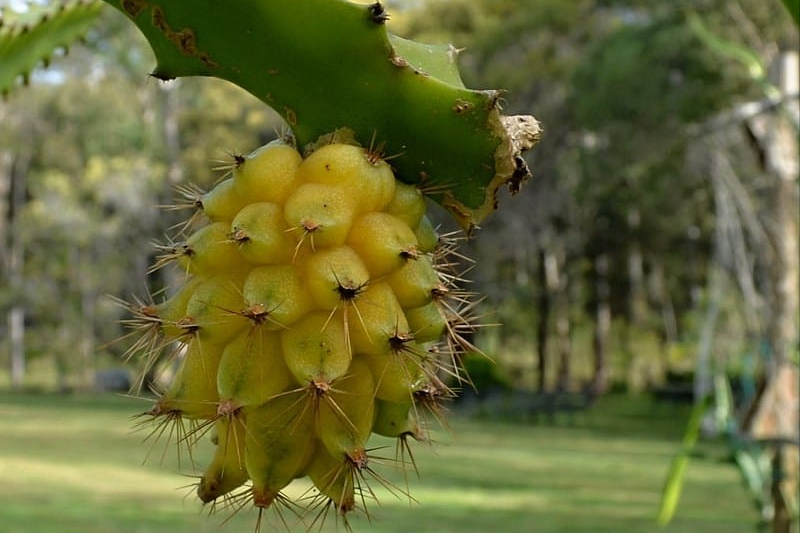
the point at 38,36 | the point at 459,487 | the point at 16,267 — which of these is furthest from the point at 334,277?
the point at 16,267

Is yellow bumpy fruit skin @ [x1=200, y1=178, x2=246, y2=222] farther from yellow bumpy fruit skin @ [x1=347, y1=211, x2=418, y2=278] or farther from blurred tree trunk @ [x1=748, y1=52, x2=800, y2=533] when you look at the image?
blurred tree trunk @ [x1=748, y1=52, x2=800, y2=533]

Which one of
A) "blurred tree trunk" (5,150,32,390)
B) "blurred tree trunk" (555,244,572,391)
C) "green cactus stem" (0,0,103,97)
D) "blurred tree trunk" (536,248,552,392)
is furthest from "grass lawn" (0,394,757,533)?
"blurred tree trunk" (5,150,32,390)

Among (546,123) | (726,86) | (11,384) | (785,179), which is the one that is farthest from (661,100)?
(11,384)

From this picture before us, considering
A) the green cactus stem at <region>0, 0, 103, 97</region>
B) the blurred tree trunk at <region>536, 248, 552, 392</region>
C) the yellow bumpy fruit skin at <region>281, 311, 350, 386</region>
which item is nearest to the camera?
the yellow bumpy fruit skin at <region>281, 311, 350, 386</region>

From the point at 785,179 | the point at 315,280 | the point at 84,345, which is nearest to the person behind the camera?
the point at 315,280

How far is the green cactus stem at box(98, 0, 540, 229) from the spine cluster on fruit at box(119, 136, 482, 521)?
0.11 feet

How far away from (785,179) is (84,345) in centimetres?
2593

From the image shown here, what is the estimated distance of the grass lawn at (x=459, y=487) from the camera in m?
11.1

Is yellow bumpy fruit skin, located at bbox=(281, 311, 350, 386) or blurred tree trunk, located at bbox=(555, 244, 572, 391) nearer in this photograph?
yellow bumpy fruit skin, located at bbox=(281, 311, 350, 386)

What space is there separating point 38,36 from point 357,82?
0.97 metres

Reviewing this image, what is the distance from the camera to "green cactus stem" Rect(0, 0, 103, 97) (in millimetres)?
1684

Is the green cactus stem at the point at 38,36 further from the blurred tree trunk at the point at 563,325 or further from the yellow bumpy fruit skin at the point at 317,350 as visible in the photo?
the blurred tree trunk at the point at 563,325

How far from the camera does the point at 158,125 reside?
34.3m

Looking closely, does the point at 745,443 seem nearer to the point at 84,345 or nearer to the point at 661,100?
the point at 661,100
